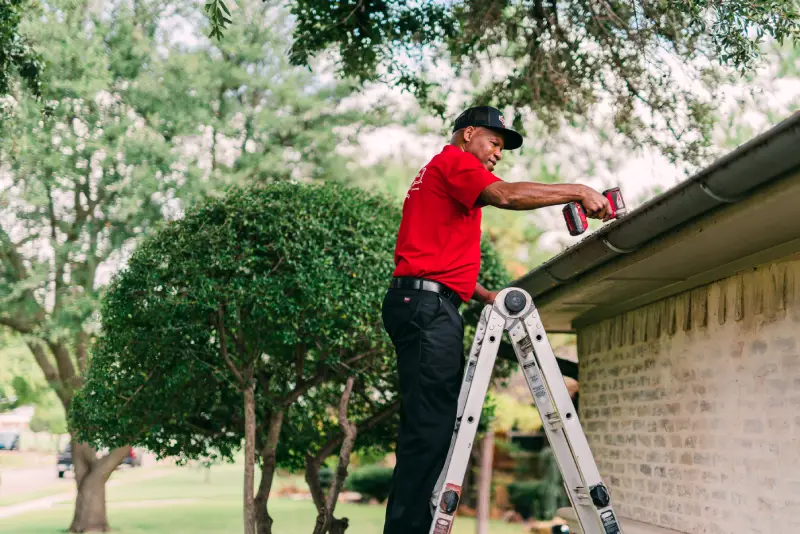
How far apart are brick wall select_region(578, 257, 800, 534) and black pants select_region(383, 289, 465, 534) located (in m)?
1.88

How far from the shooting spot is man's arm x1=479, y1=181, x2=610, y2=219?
12.2ft

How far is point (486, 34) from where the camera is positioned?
9812mm

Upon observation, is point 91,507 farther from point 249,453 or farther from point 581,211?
point 581,211

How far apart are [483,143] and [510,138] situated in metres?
0.17

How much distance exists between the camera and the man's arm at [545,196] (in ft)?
12.2

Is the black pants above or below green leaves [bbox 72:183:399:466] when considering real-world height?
below

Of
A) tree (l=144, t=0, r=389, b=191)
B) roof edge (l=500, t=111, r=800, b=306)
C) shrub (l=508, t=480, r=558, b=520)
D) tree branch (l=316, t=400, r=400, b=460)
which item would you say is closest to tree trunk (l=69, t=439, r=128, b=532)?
tree (l=144, t=0, r=389, b=191)

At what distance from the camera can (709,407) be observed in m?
5.80

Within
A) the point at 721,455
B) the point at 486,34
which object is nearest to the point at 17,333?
the point at 486,34

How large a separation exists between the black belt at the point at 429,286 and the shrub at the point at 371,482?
18.8m

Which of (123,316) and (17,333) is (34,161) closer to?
(17,333)

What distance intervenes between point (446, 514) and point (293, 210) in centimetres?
566

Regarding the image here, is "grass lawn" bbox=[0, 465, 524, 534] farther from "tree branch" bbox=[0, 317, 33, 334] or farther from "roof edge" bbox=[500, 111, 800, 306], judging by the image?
"roof edge" bbox=[500, 111, 800, 306]

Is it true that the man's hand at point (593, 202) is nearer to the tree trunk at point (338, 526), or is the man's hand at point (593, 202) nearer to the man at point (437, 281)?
the man at point (437, 281)
